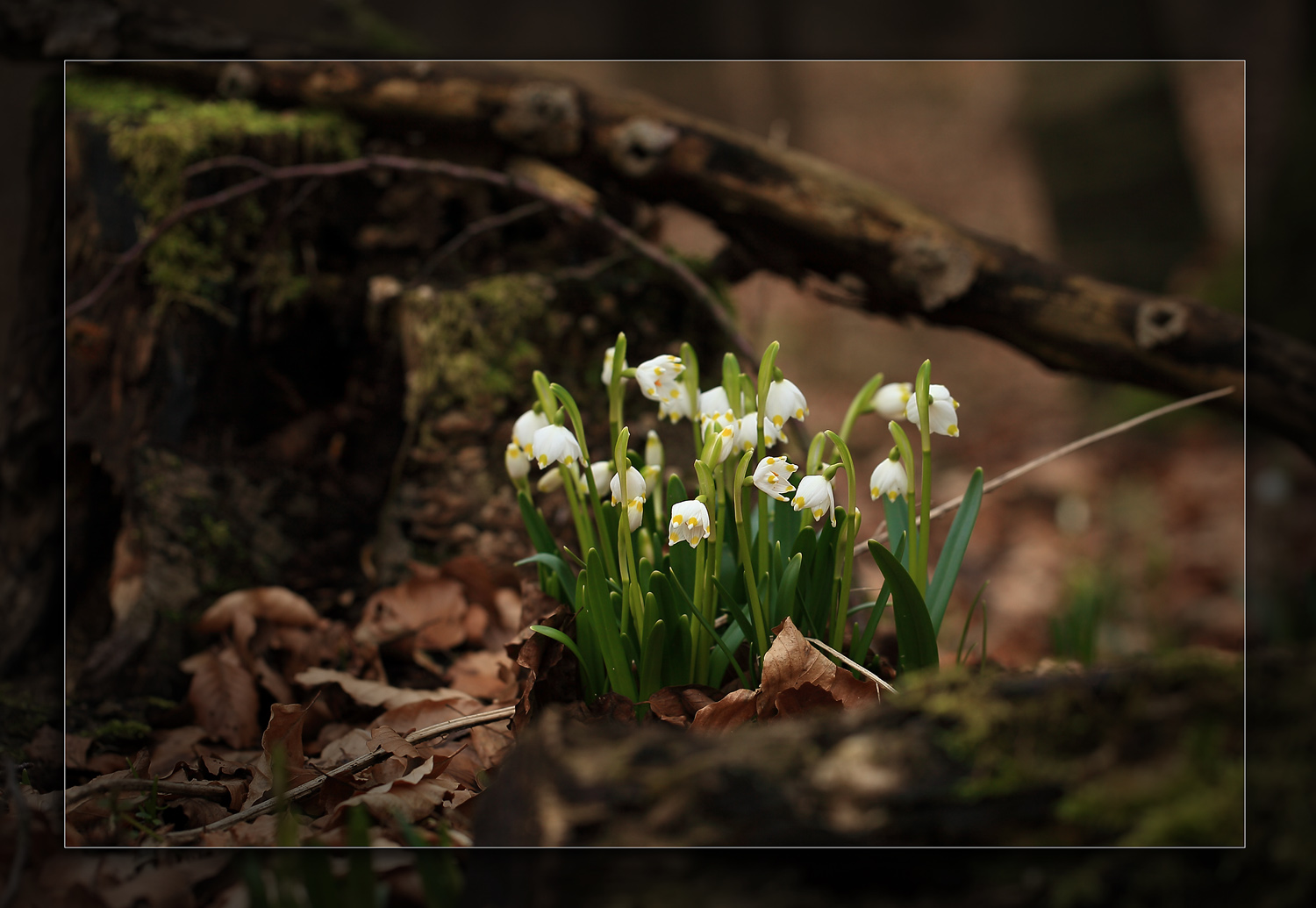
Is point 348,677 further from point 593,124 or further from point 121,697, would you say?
point 593,124

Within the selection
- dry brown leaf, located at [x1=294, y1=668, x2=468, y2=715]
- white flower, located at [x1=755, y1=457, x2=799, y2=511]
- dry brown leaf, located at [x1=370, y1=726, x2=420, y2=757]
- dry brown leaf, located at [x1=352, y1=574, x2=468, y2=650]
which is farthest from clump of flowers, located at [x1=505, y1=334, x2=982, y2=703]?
dry brown leaf, located at [x1=352, y1=574, x2=468, y2=650]

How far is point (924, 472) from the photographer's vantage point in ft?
4.16

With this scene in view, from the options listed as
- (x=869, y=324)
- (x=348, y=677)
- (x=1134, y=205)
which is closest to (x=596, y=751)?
(x=348, y=677)

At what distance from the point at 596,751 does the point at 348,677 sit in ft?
3.67

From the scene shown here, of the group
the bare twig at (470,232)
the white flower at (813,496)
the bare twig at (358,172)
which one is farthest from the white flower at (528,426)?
the bare twig at (470,232)

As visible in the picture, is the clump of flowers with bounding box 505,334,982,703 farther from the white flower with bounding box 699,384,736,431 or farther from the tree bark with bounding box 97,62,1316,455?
the tree bark with bounding box 97,62,1316,455

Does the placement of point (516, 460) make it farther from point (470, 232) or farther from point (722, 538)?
point (470, 232)

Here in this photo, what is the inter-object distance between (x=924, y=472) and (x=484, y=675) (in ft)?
3.57

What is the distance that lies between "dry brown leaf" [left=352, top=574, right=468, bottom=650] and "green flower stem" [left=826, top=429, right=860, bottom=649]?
0.98m

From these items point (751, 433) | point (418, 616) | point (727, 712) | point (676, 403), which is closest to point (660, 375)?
point (676, 403)

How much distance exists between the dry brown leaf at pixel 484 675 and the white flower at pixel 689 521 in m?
0.65

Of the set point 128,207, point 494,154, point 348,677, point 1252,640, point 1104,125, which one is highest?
point 1104,125

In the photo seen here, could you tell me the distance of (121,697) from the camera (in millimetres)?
1853

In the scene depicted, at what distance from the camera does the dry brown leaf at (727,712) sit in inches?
47.7
